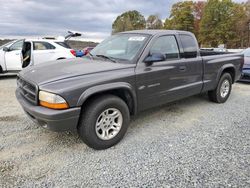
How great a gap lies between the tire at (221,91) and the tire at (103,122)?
115 inches

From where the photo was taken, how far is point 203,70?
183 inches

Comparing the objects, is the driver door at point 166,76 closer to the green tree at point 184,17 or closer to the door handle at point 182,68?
the door handle at point 182,68

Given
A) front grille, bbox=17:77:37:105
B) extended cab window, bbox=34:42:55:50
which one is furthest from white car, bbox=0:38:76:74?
front grille, bbox=17:77:37:105

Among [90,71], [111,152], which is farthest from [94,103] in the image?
[111,152]

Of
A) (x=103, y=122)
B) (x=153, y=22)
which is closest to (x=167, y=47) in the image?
(x=103, y=122)

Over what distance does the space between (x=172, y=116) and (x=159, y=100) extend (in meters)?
0.86

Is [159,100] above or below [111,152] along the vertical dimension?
above

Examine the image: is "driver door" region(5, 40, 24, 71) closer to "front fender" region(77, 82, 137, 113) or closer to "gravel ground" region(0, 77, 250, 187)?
"gravel ground" region(0, 77, 250, 187)

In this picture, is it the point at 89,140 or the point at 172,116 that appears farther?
the point at 172,116

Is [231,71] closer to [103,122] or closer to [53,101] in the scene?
[103,122]

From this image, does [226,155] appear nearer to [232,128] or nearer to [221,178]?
[221,178]

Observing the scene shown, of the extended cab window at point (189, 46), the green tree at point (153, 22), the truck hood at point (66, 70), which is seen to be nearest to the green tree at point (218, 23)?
the green tree at point (153, 22)

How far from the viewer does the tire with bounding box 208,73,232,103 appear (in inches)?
206

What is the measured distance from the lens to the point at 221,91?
5395 millimetres
